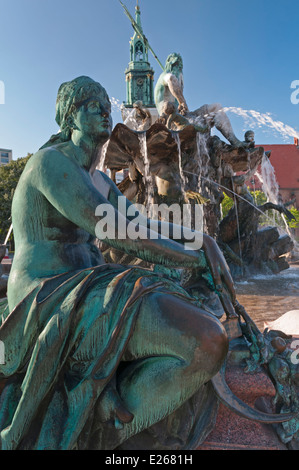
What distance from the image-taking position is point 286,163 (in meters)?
48.0

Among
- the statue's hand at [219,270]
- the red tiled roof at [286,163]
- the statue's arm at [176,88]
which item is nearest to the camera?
the statue's hand at [219,270]

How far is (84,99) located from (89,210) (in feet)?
1.89

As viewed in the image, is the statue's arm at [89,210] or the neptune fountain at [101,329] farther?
the statue's arm at [89,210]

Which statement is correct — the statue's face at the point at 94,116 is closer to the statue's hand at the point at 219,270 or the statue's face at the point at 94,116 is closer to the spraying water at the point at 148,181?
the statue's hand at the point at 219,270

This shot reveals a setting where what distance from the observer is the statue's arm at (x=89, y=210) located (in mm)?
1650

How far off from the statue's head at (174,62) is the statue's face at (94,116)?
8.17 m

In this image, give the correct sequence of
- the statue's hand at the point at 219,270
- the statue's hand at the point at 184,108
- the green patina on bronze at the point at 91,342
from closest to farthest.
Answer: the green patina on bronze at the point at 91,342
the statue's hand at the point at 219,270
the statue's hand at the point at 184,108

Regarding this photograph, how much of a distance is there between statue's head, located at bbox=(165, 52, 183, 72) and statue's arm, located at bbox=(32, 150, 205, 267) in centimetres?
842

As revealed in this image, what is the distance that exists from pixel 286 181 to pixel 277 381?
49.0 metres

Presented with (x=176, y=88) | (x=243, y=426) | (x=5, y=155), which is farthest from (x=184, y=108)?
(x=5, y=155)

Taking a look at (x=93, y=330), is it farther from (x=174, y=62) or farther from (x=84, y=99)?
(x=174, y=62)
